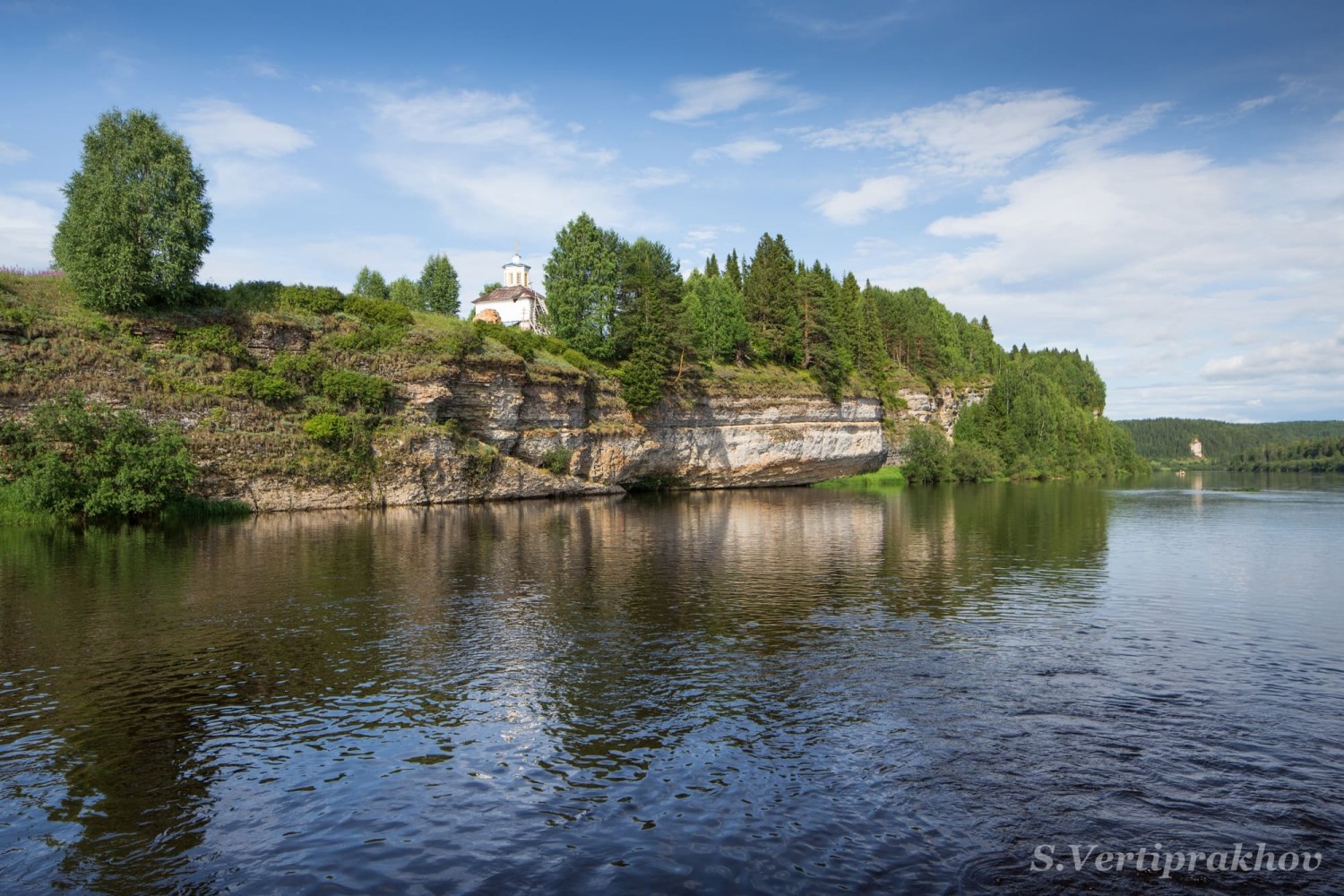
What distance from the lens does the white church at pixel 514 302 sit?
111 metres

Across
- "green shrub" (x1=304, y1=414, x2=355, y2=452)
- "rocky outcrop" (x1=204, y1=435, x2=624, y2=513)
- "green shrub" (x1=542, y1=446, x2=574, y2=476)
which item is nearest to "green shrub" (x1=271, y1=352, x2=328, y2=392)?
"green shrub" (x1=304, y1=414, x2=355, y2=452)

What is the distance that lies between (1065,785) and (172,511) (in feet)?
164

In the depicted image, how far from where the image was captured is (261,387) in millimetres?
54875

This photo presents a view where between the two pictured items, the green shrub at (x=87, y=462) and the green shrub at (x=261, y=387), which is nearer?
the green shrub at (x=87, y=462)

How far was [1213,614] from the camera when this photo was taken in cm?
2345

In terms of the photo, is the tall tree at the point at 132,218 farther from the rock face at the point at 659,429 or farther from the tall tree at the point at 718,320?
the tall tree at the point at 718,320

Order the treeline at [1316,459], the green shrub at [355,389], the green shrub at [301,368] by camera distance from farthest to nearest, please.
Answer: the treeline at [1316,459], the green shrub at [355,389], the green shrub at [301,368]

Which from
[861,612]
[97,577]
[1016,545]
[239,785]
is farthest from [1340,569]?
[97,577]

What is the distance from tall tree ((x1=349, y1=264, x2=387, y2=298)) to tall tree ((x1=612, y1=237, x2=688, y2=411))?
1642 inches

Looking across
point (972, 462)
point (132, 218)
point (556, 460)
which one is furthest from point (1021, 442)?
point (132, 218)

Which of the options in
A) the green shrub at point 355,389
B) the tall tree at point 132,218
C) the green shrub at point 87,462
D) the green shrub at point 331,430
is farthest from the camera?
the green shrub at point 355,389

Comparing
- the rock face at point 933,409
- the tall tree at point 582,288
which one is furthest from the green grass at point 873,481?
the tall tree at point 582,288

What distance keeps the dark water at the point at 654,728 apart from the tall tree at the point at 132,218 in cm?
2999

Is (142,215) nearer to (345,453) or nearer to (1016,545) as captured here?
(345,453)
